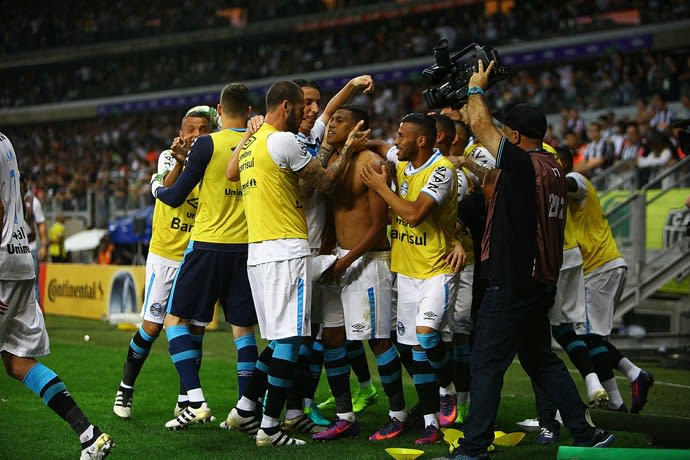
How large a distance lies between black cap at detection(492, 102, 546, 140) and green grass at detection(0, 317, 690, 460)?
219 centimetres

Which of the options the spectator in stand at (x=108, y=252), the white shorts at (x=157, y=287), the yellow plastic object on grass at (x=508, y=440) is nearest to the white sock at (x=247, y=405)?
the white shorts at (x=157, y=287)

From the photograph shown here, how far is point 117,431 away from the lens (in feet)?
25.5

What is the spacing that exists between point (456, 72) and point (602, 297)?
3641mm

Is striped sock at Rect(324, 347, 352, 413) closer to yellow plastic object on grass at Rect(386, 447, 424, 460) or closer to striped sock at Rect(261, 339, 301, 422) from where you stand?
striped sock at Rect(261, 339, 301, 422)

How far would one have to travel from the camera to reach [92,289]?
1884cm

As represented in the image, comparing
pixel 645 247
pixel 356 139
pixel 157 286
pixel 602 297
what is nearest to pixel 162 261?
pixel 157 286

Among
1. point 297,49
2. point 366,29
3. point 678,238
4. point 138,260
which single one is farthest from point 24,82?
point 678,238

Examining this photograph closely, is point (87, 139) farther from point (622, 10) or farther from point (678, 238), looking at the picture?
point (678, 238)

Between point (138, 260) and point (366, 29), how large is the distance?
60.6ft

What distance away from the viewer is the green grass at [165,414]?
7059mm

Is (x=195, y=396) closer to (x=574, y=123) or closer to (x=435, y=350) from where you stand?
(x=435, y=350)

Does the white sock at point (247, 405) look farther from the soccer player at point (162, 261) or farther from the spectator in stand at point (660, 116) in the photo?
the spectator in stand at point (660, 116)

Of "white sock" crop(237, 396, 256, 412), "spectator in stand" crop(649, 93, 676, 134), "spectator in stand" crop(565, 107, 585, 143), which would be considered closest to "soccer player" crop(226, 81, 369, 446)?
"white sock" crop(237, 396, 256, 412)

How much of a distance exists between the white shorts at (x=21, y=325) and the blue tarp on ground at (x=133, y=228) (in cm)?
1915
